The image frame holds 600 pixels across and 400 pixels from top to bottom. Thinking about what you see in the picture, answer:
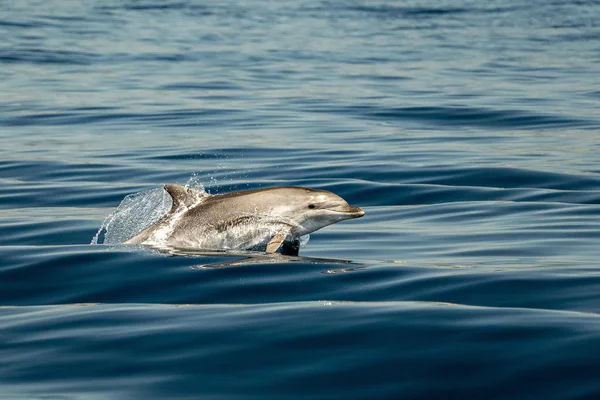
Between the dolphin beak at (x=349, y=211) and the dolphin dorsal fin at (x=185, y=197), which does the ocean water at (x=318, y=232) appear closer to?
the dolphin beak at (x=349, y=211)

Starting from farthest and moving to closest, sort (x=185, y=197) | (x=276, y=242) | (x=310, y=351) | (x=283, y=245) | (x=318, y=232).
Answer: (x=318, y=232) → (x=283, y=245) → (x=185, y=197) → (x=276, y=242) → (x=310, y=351)

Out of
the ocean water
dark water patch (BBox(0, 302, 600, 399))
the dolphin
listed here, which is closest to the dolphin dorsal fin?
the dolphin

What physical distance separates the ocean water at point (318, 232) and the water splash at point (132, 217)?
0.90 feet

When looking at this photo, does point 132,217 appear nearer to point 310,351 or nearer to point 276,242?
point 276,242

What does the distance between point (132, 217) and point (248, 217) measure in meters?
3.32

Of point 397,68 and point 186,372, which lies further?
point 397,68

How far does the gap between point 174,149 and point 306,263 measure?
1183 centimetres

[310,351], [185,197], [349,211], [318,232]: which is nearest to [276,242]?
[349,211]

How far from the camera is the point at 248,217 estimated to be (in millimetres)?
10781

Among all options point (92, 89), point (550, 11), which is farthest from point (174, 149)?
point (550, 11)

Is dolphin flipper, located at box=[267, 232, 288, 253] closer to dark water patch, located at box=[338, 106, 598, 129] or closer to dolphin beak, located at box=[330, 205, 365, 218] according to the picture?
dolphin beak, located at box=[330, 205, 365, 218]

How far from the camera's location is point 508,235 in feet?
40.4

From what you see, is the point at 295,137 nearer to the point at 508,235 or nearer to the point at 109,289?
the point at 508,235

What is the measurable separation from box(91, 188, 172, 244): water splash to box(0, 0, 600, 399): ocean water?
0.90 ft
